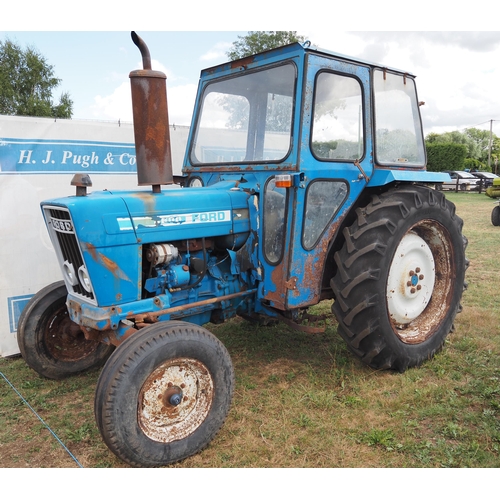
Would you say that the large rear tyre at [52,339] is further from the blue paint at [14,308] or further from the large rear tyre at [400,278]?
the large rear tyre at [400,278]

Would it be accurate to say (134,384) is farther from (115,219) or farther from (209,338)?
(115,219)

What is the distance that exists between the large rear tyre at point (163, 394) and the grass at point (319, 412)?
177 millimetres

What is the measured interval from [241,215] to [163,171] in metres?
0.70

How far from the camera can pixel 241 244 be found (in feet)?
11.6

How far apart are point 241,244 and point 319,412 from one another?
135 centimetres

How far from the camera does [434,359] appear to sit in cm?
390

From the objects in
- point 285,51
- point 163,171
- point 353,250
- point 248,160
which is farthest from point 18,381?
point 285,51

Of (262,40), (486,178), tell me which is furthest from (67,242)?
(486,178)

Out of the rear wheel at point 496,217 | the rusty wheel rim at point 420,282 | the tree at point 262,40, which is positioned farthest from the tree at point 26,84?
the rusty wheel rim at point 420,282

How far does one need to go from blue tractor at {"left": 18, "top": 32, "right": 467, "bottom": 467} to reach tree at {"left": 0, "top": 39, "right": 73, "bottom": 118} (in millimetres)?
25348

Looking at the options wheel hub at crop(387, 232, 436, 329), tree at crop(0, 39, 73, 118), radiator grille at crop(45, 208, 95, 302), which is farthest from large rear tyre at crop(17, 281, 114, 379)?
tree at crop(0, 39, 73, 118)

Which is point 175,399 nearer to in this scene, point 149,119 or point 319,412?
point 319,412

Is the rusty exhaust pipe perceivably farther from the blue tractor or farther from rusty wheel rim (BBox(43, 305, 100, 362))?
rusty wheel rim (BBox(43, 305, 100, 362))

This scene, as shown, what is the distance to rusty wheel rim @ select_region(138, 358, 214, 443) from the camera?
8.61 ft
